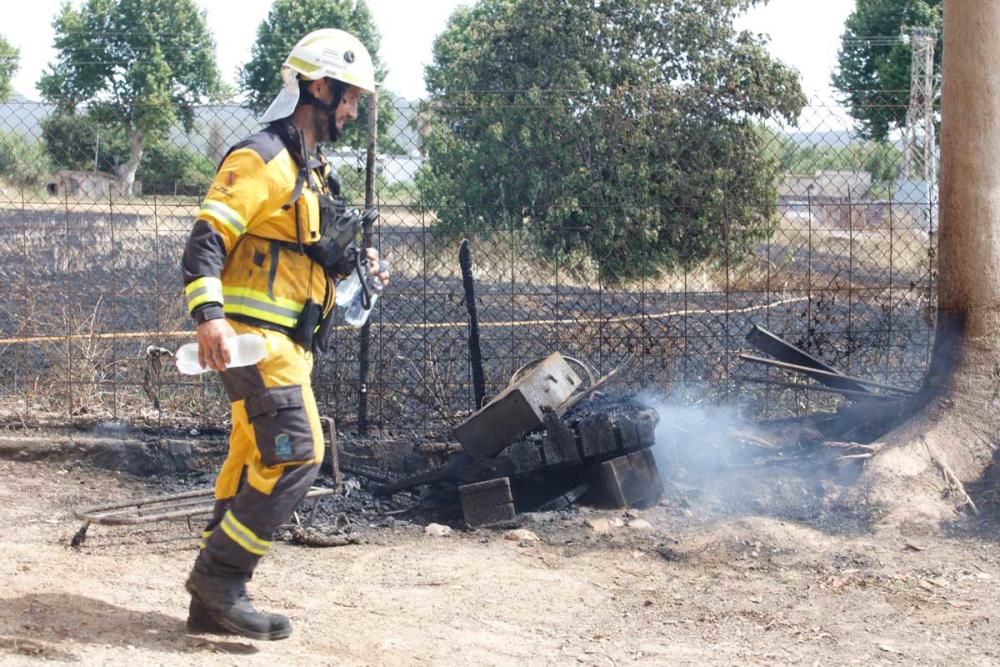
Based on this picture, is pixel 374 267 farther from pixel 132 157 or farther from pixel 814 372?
pixel 132 157

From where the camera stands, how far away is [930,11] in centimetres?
3500

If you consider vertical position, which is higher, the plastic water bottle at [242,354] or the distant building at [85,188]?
the distant building at [85,188]

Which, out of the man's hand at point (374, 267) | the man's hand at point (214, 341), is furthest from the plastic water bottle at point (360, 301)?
the man's hand at point (214, 341)

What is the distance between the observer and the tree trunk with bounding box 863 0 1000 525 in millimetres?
6109

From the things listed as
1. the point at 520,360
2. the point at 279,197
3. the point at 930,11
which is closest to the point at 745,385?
the point at 520,360

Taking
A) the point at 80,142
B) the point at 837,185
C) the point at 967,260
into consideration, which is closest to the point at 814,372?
the point at 967,260

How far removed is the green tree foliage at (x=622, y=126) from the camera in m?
12.0

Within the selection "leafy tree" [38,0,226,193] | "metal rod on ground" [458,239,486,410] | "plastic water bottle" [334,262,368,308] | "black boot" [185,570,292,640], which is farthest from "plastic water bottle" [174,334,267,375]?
"leafy tree" [38,0,226,193]

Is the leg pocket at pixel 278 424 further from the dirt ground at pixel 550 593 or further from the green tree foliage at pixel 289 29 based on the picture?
the green tree foliage at pixel 289 29

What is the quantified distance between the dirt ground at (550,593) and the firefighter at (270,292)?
303mm

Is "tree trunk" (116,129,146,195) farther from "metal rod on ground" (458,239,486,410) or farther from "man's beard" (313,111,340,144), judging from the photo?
"man's beard" (313,111,340,144)

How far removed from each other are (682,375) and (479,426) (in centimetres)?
231

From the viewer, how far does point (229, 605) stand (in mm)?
3877

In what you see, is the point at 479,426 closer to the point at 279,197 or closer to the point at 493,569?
the point at 493,569
